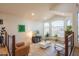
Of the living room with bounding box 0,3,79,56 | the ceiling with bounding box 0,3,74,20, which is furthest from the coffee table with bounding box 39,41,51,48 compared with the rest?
the ceiling with bounding box 0,3,74,20

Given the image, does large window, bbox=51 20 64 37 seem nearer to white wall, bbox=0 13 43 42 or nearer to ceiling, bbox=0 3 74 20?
ceiling, bbox=0 3 74 20

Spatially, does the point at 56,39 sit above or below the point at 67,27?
below

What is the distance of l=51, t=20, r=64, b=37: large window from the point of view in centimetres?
249

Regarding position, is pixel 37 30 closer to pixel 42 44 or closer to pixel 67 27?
pixel 42 44

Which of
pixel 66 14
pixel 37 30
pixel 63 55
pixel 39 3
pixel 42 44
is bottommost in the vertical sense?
pixel 63 55

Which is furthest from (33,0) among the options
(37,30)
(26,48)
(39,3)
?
(26,48)

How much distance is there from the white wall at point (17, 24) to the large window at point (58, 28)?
0.90 ft

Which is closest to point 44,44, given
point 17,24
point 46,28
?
point 46,28

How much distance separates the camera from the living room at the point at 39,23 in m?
2.42

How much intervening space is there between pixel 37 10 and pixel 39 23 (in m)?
0.28

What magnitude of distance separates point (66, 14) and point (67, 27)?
0.86 ft

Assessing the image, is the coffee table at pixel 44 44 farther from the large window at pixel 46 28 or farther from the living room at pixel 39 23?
the large window at pixel 46 28

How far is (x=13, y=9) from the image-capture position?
8.03ft

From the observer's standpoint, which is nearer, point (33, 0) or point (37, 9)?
point (33, 0)
